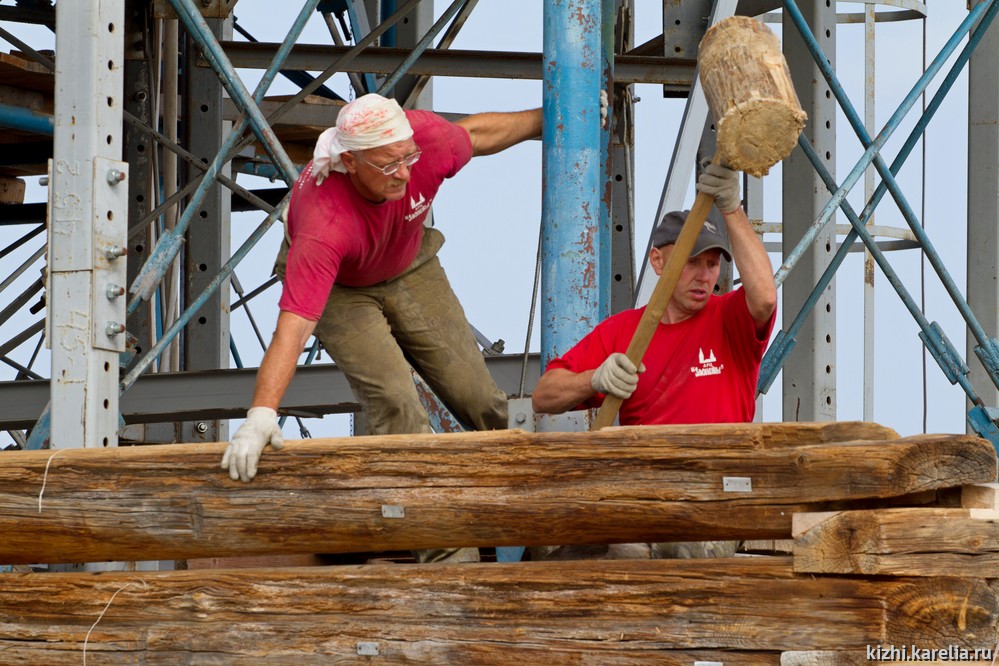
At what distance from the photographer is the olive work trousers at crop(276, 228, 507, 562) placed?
15.7 ft

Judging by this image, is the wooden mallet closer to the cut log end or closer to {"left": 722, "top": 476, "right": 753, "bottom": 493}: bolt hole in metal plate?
the cut log end

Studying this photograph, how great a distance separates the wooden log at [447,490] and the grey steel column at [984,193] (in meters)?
3.72

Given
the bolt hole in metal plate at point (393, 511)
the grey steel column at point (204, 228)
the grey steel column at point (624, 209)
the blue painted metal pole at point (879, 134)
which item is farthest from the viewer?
the grey steel column at point (624, 209)

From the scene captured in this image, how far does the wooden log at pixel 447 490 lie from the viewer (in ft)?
10.7

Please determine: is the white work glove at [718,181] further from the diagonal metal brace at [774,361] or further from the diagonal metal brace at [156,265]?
the diagonal metal brace at [774,361]

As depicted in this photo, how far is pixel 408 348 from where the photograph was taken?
517 centimetres

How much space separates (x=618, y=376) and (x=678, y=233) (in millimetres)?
721

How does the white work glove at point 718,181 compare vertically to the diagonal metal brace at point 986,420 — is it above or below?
above

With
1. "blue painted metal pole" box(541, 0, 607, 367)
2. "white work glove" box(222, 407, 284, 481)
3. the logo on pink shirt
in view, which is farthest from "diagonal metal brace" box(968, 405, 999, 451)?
"white work glove" box(222, 407, 284, 481)

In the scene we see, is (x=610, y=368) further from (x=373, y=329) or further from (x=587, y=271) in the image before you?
(x=373, y=329)

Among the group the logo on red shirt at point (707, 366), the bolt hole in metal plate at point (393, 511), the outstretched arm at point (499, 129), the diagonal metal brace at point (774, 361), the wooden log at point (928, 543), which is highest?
the outstretched arm at point (499, 129)

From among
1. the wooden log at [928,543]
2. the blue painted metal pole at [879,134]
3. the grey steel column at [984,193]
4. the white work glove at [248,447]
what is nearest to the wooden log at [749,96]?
the wooden log at [928,543]

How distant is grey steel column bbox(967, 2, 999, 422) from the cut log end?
338cm

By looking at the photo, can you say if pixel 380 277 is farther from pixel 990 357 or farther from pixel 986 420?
pixel 986 420
